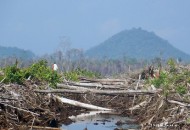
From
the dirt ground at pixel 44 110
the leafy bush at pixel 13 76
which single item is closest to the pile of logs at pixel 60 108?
the dirt ground at pixel 44 110

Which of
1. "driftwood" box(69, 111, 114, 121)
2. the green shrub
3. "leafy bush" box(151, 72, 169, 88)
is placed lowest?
"driftwood" box(69, 111, 114, 121)

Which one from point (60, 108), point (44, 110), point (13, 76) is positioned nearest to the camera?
point (44, 110)

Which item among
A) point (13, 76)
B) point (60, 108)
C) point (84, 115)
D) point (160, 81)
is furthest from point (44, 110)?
point (160, 81)

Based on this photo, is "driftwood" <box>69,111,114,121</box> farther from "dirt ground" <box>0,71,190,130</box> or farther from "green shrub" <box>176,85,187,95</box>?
"green shrub" <box>176,85,187,95</box>

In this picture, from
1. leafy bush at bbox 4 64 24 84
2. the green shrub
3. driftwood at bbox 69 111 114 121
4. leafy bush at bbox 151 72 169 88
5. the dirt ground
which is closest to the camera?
the dirt ground

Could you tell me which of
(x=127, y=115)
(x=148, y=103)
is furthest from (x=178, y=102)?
(x=127, y=115)

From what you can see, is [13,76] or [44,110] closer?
[44,110]

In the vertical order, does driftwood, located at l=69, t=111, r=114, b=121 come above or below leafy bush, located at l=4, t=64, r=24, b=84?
below

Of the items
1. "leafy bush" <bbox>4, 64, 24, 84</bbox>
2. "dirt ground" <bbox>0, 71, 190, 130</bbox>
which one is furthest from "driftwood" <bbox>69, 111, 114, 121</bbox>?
"leafy bush" <bbox>4, 64, 24, 84</bbox>

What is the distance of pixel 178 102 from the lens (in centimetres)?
1582

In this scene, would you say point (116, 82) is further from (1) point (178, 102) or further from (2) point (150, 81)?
(1) point (178, 102)

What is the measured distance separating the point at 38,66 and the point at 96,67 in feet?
322

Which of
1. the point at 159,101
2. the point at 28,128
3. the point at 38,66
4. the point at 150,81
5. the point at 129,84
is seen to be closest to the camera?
the point at 28,128

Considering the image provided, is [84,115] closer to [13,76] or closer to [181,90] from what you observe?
[13,76]
